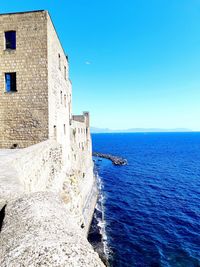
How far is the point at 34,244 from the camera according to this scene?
9.59 ft

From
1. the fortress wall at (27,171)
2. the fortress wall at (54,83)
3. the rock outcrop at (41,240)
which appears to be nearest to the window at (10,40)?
the fortress wall at (54,83)

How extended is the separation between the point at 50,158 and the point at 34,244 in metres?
10.7

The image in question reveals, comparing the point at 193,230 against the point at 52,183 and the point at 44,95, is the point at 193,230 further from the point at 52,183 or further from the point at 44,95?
the point at 44,95

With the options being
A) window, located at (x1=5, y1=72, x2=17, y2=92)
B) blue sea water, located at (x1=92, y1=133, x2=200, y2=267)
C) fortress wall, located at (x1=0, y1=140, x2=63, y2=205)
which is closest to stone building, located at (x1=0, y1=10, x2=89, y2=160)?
window, located at (x1=5, y1=72, x2=17, y2=92)

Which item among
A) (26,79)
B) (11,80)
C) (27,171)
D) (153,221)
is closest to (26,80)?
(26,79)

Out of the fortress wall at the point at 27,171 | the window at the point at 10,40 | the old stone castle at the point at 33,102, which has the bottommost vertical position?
the fortress wall at the point at 27,171

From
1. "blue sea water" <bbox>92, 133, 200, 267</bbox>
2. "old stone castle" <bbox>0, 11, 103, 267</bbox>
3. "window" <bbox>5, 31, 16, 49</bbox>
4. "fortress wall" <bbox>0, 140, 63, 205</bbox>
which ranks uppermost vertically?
"window" <bbox>5, 31, 16, 49</bbox>

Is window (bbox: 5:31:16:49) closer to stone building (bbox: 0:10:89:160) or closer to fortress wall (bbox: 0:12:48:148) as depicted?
stone building (bbox: 0:10:89:160)

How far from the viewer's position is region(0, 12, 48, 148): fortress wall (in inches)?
637

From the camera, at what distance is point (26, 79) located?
16547 mm

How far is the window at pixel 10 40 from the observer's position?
16703 millimetres

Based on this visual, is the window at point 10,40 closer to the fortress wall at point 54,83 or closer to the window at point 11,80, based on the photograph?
the window at point 11,80

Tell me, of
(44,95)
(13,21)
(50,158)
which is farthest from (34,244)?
(13,21)

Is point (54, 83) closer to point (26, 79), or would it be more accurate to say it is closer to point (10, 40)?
point (26, 79)
